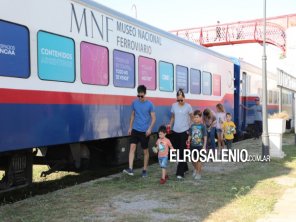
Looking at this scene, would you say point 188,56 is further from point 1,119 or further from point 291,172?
point 1,119

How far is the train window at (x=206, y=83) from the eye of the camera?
13266 millimetres

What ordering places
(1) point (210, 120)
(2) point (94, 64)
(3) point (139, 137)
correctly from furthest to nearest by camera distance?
(1) point (210, 120)
(3) point (139, 137)
(2) point (94, 64)

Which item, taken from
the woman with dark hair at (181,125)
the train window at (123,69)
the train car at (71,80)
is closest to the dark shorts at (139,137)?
the train car at (71,80)

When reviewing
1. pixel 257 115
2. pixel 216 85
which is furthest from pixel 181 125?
pixel 257 115

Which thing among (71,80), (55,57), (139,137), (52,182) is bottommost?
(52,182)

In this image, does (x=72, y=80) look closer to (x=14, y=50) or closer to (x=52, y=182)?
(x=14, y=50)

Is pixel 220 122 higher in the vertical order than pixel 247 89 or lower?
lower

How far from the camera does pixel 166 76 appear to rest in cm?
1080

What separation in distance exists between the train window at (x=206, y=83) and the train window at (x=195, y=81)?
370mm

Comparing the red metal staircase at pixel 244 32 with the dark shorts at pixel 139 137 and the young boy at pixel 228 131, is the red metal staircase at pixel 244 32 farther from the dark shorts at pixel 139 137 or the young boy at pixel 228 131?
the dark shorts at pixel 139 137

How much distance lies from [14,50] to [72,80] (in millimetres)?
1415

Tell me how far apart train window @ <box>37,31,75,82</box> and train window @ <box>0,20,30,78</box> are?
29cm

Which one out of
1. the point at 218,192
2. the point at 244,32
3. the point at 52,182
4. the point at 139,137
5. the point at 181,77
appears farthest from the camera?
the point at 244,32

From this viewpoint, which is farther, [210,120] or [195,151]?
[210,120]
